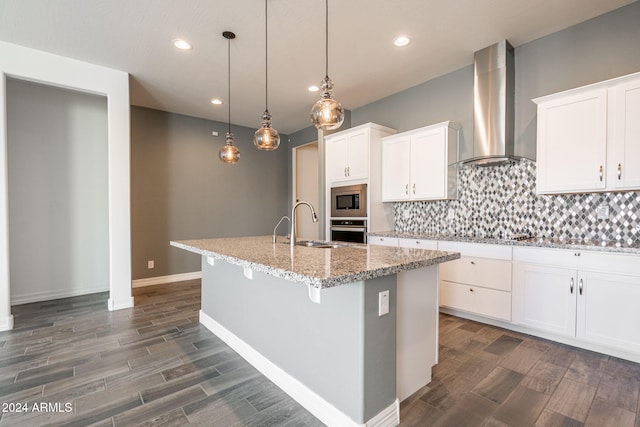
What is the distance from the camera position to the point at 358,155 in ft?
13.8

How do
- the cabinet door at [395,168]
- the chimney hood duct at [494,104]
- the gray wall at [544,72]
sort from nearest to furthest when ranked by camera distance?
the gray wall at [544,72]
the chimney hood duct at [494,104]
the cabinet door at [395,168]

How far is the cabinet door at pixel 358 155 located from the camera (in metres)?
4.08

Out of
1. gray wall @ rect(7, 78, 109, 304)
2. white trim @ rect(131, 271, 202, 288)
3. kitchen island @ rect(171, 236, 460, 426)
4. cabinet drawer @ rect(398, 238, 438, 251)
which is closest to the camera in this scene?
kitchen island @ rect(171, 236, 460, 426)

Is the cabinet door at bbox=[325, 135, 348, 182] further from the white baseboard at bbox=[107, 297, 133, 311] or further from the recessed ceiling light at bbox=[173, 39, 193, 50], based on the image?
the white baseboard at bbox=[107, 297, 133, 311]

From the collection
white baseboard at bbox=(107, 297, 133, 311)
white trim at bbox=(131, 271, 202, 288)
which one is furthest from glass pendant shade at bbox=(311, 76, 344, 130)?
white trim at bbox=(131, 271, 202, 288)

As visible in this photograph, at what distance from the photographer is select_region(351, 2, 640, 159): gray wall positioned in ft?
8.40

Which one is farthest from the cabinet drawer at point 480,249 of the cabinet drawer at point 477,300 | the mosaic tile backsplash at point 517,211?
the mosaic tile backsplash at point 517,211

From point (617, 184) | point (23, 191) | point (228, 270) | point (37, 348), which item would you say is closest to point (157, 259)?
point (23, 191)

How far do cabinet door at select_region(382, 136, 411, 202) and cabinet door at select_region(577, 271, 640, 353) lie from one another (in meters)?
1.98

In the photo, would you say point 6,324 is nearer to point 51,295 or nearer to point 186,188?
point 51,295

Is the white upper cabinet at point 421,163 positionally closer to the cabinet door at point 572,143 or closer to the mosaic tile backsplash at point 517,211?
the mosaic tile backsplash at point 517,211

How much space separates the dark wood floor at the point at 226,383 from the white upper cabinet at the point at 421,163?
159 cm

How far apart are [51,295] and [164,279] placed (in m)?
1.38

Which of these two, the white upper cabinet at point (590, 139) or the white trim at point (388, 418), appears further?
the white upper cabinet at point (590, 139)
